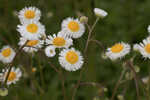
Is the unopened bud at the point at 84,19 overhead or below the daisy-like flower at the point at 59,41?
overhead

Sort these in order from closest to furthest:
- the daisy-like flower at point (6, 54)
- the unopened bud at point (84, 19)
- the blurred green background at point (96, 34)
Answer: the unopened bud at point (84, 19), the daisy-like flower at point (6, 54), the blurred green background at point (96, 34)

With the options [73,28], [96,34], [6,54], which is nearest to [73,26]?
[73,28]

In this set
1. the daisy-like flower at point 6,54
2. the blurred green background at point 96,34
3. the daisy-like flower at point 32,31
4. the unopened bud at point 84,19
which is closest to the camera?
the daisy-like flower at point 32,31

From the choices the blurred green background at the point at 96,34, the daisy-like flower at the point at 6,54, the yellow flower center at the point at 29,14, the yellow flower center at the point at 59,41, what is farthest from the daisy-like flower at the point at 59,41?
the blurred green background at the point at 96,34

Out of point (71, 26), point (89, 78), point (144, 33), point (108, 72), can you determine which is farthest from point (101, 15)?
point (144, 33)

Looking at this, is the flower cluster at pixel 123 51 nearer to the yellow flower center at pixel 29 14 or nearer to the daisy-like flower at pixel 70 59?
the daisy-like flower at pixel 70 59

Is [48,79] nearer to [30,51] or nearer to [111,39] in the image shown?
[111,39]
